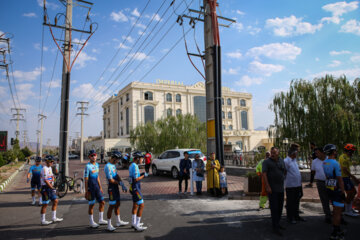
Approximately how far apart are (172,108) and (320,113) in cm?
4313

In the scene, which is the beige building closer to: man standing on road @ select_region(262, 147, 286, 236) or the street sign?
the street sign

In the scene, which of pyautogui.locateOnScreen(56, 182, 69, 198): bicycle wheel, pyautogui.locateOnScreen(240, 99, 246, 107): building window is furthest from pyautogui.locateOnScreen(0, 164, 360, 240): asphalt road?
pyautogui.locateOnScreen(240, 99, 246, 107): building window

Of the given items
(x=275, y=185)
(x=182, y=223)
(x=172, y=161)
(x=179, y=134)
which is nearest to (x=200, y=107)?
(x=179, y=134)

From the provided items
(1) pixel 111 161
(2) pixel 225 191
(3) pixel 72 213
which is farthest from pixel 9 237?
(2) pixel 225 191

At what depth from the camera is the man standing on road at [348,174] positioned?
17.6ft

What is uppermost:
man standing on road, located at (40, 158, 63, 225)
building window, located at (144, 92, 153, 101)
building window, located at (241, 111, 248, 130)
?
building window, located at (144, 92, 153, 101)

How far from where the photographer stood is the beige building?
51906 millimetres

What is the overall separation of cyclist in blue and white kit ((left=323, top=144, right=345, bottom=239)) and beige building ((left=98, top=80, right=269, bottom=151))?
141 ft

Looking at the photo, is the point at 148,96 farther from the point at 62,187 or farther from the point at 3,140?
the point at 62,187

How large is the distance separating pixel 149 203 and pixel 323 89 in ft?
35.7

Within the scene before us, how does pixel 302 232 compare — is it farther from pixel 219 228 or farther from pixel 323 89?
pixel 323 89

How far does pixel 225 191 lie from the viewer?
9055 millimetres

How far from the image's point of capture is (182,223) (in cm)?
589

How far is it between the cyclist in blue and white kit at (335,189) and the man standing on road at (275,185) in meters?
0.88
